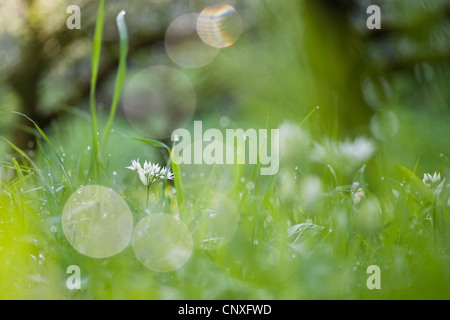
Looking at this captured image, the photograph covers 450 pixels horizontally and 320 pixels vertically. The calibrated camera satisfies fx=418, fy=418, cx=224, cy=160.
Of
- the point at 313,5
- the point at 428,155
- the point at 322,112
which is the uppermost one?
the point at 313,5

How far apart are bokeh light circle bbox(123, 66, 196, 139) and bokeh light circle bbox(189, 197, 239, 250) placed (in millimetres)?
2162

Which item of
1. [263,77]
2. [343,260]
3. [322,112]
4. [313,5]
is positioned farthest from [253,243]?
[263,77]

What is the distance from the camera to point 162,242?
0.58 m

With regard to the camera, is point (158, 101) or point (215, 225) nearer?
point (215, 225)

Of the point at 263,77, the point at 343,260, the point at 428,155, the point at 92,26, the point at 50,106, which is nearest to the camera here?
the point at 343,260

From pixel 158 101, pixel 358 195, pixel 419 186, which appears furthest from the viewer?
pixel 158 101

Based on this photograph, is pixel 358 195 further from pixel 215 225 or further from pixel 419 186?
pixel 215 225

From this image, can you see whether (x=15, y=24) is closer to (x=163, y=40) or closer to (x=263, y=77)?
(x=163, y=40)

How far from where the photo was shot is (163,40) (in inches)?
110

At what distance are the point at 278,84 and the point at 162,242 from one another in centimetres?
167

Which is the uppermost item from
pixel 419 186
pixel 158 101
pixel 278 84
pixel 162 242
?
pixel 158 101

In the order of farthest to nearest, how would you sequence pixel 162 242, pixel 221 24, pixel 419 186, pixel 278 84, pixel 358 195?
pixel 221 24 → pixel 278 84 → pixel 358 195 → pixel 419 186 → pixel 162 242

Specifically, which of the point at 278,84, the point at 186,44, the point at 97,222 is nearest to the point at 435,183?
the point at 97,222

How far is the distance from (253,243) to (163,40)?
7.85 feet
